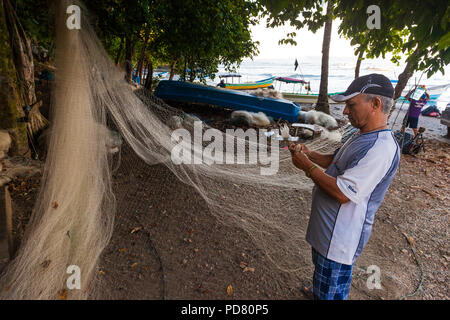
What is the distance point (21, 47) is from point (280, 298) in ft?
12.9

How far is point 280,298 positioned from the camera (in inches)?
81.4

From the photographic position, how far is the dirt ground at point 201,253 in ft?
6.73

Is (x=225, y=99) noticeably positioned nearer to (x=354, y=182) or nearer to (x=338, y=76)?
(x=354, y=182)

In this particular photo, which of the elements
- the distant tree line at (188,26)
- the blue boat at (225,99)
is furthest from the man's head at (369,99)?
the blue boat at (225,99)

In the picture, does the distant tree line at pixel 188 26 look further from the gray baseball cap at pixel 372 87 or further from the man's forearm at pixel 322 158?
the man's forearm at pixel 322 158

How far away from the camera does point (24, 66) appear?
10.3 ft

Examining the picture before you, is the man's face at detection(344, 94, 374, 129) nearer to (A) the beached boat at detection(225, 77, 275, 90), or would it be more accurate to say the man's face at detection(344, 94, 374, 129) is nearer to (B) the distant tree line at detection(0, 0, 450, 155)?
(B) the distant tree line at detection(0, 0, 450, 155)

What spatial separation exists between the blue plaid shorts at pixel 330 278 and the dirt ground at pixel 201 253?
0.48m

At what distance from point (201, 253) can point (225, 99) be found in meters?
5.87

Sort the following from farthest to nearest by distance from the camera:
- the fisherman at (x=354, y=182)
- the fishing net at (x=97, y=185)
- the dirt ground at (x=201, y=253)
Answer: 1. the dirt ground at (x=201, y=253)
2. the fishing net at (x=97, y=185)
3. the fisherman at (x=354, y=182)

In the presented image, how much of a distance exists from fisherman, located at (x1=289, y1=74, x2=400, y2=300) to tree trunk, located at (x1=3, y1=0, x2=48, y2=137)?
11.0 feet

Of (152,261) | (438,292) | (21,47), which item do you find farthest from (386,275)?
(21,47)

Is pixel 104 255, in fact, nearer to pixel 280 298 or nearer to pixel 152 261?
pixel 152 261

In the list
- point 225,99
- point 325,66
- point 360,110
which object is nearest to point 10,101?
point 360,110
